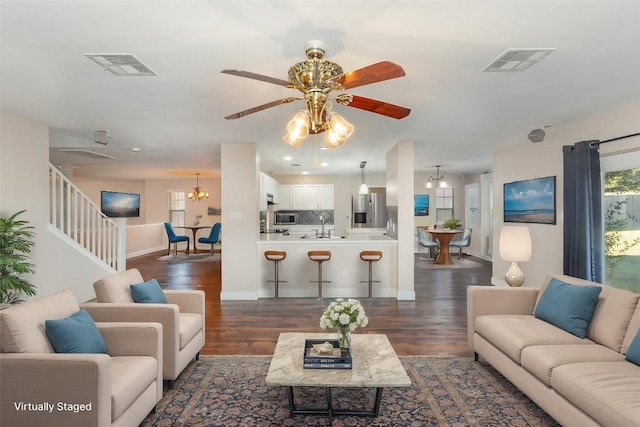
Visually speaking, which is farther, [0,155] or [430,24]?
[0,155]

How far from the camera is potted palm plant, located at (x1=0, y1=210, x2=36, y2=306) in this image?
3666 mm

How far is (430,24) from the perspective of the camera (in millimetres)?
2096

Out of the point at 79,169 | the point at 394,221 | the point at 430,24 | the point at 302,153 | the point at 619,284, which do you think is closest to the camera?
the point at 430,24

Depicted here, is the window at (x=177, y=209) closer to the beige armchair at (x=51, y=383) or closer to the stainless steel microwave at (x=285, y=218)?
the stainless steel microwave at (x=285, y=218)

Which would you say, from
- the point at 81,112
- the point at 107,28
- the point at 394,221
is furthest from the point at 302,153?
the point at 107,28

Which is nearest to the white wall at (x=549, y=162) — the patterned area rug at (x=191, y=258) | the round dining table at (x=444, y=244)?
the round dining table at (x=444, y=244)

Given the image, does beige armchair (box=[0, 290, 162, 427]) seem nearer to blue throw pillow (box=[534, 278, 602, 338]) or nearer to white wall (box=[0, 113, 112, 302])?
white wall (box=[0, 113, 112, 302])

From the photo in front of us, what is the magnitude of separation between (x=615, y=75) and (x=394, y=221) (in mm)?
3595

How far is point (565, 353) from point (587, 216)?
85.3 inches

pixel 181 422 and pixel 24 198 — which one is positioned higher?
pixel 24 198

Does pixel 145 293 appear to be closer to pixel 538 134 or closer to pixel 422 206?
pixel 538 134

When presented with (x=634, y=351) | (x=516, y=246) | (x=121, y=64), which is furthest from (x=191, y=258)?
(x=634, y=351)

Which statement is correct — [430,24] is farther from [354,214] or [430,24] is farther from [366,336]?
[354,214]

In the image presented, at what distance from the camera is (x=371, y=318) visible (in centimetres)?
466
